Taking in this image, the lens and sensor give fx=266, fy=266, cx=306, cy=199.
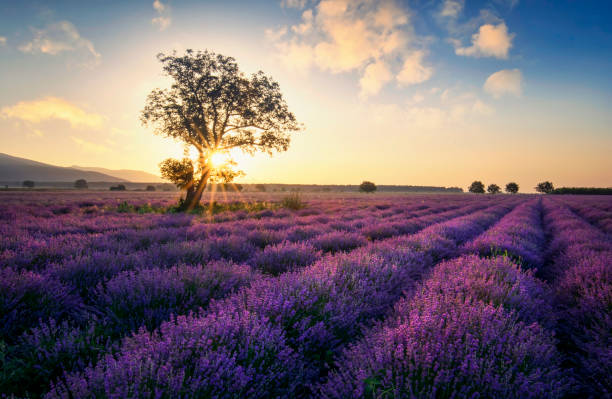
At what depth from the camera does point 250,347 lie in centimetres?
152

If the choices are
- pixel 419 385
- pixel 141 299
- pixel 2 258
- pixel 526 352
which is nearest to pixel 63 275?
pixel 2 258

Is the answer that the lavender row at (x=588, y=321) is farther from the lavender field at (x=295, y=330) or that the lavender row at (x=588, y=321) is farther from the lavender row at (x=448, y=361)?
the lavender row at (x=448, y=361)

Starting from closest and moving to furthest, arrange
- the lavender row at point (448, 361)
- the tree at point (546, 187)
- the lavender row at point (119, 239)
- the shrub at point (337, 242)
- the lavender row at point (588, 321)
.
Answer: the lavender row at point (448, 361)
the lavender row at point (588, 321)
the lavender row at point (119, 239)
the shrub at point (337, 242)
the tree at point (546, 187)

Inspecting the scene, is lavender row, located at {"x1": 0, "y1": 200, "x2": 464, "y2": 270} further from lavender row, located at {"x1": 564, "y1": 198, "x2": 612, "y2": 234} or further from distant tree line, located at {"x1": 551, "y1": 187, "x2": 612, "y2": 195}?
distant tree line, located at {"x1": 551, "y1": 187, "x2": 612, "y2": 195}

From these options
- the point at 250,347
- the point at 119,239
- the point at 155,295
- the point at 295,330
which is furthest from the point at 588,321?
the point at 119,239

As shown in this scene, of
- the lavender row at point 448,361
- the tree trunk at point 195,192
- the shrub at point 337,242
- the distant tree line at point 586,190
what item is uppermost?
the distant tree line at point 586,190

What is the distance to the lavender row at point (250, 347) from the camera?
1.21 m

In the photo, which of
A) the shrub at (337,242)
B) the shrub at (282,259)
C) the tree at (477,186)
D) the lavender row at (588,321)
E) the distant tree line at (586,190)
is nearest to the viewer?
the lavender row at (588,321)

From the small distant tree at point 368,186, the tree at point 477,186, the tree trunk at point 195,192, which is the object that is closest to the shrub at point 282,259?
the tree trunk at point 195,192

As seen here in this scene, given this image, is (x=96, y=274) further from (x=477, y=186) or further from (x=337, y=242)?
(x=477, y=186)

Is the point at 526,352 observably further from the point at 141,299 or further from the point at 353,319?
the point at 141,299

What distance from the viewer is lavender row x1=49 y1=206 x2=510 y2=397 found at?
1.21 metres

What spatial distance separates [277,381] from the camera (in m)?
1.46

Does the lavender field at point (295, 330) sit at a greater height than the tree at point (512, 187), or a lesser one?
lesser
